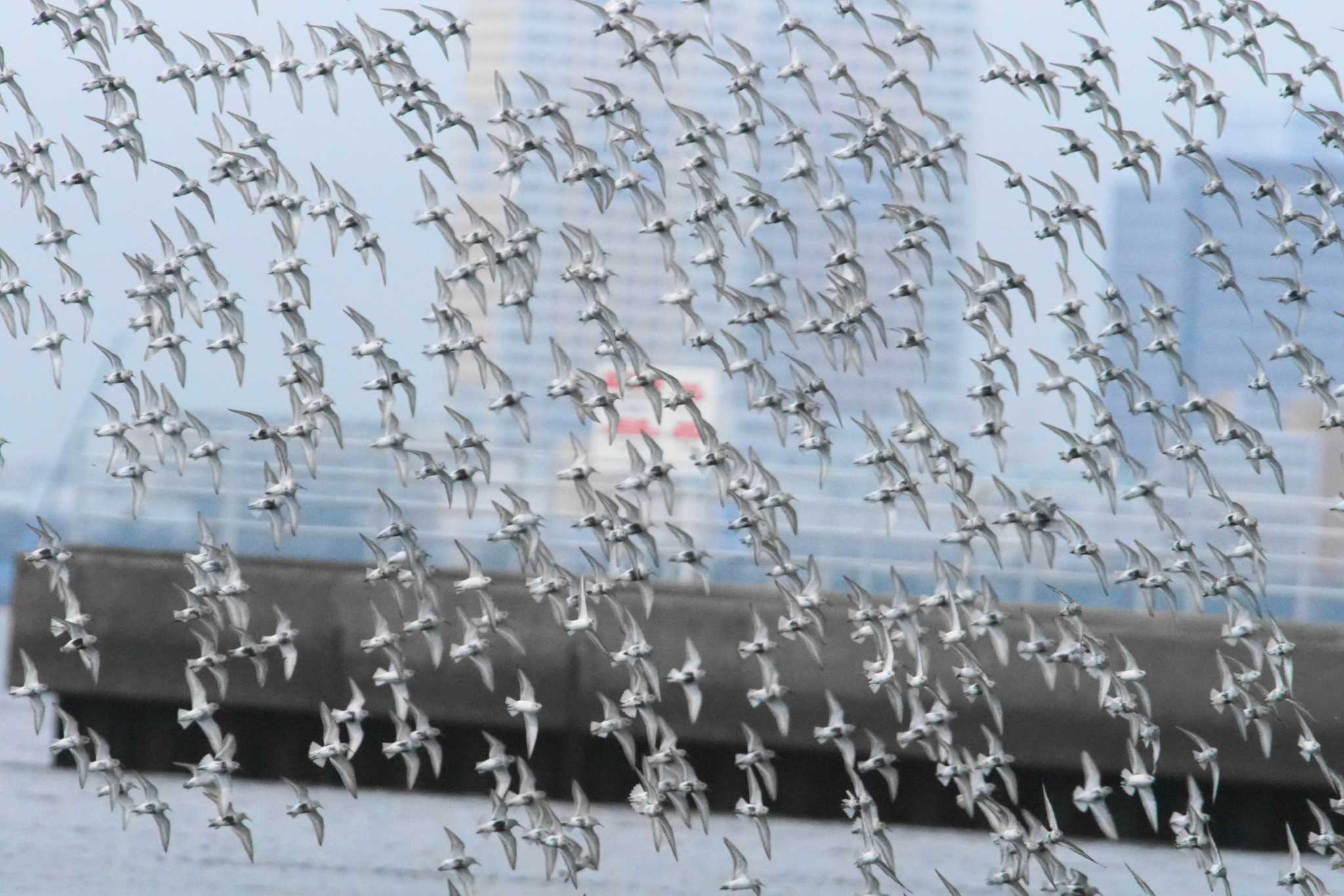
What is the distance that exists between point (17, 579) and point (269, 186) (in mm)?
3661

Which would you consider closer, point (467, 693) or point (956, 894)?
point (956, 894)

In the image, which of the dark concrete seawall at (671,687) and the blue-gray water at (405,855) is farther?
the blue-gray water at (405,855)

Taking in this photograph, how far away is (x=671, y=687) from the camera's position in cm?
1345

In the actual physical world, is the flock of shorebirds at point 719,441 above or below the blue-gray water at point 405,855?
above

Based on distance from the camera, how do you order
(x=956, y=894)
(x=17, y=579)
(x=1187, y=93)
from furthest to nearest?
(x=17, y=579), (x=1187, y=93), (x=956, y=894)

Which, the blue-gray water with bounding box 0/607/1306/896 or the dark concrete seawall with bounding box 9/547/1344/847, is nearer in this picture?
the dark concrete seawall with bounding box 9/547/1344/847

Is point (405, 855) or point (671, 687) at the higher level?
point (671, 687)

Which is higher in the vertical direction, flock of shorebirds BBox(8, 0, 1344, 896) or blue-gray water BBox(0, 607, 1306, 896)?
flock of shorebirds BBox(8, 0, 1344, 896)

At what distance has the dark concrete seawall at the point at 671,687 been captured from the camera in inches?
520

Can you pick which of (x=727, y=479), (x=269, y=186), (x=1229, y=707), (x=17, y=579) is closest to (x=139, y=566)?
(x=17, y=579)

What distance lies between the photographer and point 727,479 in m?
13.4

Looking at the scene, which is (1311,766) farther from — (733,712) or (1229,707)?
(733,712)

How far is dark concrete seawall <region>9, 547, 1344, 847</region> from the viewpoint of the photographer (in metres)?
13.2

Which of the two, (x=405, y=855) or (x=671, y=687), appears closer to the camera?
(x=671, y=687)
